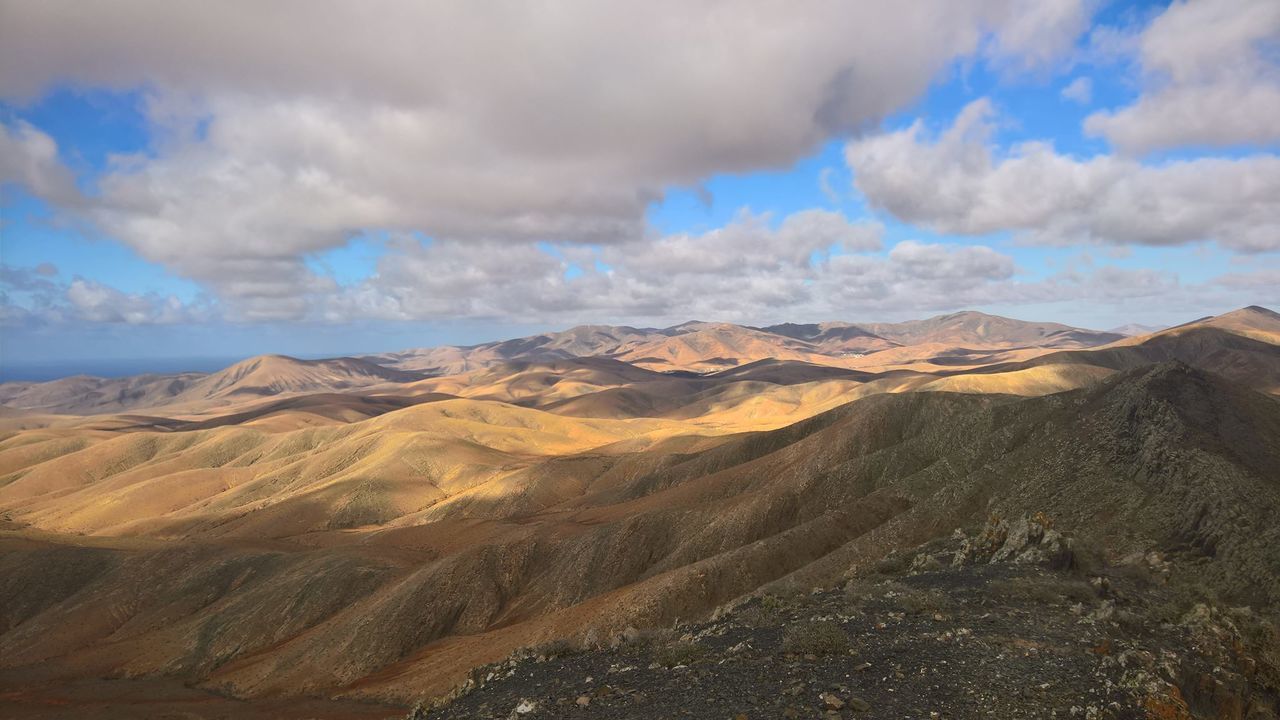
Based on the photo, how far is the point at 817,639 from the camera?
1677 centimetres

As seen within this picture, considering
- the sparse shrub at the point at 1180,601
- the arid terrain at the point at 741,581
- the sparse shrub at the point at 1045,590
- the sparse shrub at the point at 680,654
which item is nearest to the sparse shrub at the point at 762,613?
the arid terrain at the point at 741,581

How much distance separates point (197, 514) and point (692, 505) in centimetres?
Answer: 8523

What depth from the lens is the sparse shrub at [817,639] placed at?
53.6 feet

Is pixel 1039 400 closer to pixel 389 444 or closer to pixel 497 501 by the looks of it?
pixel 497 501

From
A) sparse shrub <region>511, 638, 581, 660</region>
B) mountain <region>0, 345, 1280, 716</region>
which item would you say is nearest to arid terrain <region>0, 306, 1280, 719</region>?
sparse shrub <region>511, 638, 581, 660</region>

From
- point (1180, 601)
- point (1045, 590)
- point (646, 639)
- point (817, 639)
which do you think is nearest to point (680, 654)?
point (646, 639)

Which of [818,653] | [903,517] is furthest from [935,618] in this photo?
[903,517]

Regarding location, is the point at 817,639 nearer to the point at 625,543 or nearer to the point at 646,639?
the point at 646,639

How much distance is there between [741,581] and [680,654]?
23948mm

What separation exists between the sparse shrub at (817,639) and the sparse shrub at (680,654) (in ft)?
7.69

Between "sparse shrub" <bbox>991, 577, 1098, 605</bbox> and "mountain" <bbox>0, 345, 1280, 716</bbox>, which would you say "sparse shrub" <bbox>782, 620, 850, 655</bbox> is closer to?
"sparse shrub" <bbox>991, 577, 1098, 605</bbox>

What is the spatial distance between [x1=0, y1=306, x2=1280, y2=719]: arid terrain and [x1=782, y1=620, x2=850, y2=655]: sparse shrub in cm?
18

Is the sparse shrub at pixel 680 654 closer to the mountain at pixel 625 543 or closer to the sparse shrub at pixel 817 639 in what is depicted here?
the sparse shrub at pixel 817 639

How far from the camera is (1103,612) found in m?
18.0
